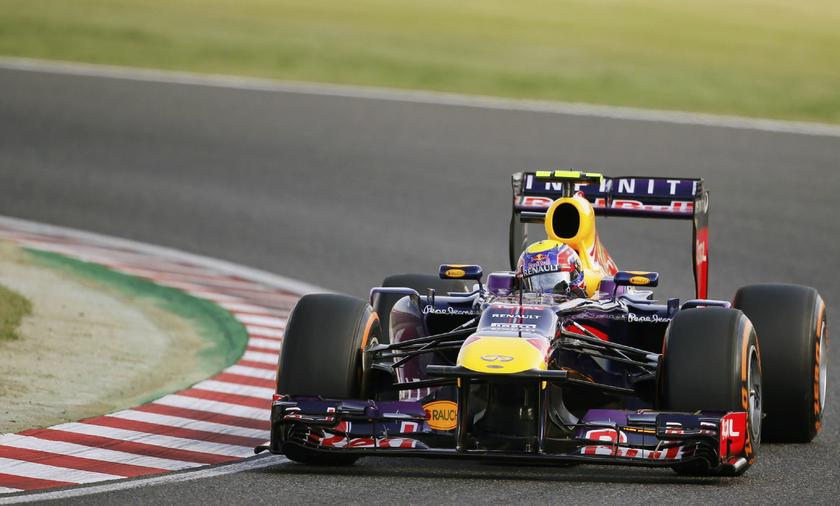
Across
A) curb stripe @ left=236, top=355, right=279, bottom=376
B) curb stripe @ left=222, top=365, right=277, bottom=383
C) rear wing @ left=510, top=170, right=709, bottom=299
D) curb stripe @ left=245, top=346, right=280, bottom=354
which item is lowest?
curb stripe @ left=222, top=365, right=277, bottom=383

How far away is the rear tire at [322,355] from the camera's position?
8.98 meters

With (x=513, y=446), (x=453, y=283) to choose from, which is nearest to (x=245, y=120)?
(x=453, y=283)

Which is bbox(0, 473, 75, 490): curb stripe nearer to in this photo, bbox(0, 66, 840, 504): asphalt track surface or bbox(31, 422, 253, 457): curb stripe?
bbox(31, 422, 253, 457): curb stripe

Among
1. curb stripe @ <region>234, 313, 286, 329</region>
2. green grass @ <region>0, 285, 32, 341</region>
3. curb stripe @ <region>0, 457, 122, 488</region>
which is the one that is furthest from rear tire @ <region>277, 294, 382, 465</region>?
curb stripe @ <region>234, 313, 286, 329</region>

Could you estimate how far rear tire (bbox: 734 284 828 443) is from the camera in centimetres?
1005

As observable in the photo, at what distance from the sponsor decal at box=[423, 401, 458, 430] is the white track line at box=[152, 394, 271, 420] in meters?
2.08

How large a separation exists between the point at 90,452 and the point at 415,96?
18021mm

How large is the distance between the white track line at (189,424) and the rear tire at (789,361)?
10.7ft

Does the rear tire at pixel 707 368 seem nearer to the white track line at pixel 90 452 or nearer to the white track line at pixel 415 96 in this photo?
the white track line at pixel 90 452

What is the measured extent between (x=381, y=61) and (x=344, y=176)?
9.13 metres

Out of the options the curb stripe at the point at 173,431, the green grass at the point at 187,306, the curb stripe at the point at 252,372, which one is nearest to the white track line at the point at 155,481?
the curb stripe at the point at 173,431

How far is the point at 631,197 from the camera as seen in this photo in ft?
37.2

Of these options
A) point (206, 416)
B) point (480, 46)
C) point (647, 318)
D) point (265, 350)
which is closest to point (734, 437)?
point (647, 318)

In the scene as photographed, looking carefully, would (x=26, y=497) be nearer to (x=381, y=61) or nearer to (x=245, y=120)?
(x=245, y=120)
